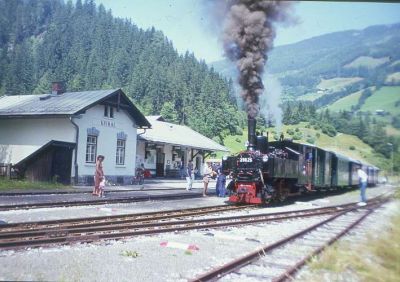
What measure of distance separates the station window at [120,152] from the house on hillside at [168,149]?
3.12 metres

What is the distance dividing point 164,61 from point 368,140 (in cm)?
9099

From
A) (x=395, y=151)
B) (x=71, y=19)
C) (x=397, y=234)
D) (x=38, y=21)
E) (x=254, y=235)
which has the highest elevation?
(x=38, y=21)

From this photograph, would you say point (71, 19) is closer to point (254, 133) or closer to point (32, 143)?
point (32, 143)

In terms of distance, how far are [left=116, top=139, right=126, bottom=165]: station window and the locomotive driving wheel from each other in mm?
11202

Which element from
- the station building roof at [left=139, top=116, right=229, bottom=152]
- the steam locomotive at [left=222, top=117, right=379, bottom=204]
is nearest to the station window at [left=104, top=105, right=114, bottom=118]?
the station building roof at [left=139, top=116, right=229, bottom=152]

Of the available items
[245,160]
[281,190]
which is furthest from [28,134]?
[281,190]

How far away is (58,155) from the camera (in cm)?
2091

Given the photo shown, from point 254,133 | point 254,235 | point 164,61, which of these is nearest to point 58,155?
A: point 254,133

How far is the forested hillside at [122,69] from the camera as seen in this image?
257 ft

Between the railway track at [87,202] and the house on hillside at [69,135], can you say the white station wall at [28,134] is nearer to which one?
the house on hillside at [69,135]

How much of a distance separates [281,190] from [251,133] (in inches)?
136

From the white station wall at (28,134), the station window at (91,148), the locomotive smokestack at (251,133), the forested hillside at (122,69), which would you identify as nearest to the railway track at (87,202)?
the locomotive smokestack at (251,133)

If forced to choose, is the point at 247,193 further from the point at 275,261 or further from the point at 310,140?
the point at 310,140

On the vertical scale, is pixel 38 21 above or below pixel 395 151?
above
